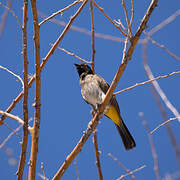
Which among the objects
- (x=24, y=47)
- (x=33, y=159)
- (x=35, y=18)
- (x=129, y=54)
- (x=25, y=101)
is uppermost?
(x=35, y=18)

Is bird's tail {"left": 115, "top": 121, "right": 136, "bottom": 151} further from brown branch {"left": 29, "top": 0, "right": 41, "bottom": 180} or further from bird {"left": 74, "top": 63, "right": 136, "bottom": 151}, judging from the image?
brown branch {"left": 29, "top": 0, "right": 41, "bottom": 180}

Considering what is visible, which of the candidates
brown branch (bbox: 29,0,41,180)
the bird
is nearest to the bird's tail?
the bird

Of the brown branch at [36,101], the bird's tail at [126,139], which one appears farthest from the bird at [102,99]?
the brown branch at [36,101]

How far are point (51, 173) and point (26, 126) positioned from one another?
11.1m

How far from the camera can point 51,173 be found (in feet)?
41.6

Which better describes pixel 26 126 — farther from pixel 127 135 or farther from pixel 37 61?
pixel 127 135

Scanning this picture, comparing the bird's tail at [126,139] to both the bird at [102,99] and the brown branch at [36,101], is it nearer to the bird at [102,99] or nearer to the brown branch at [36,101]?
the bird at [102,99]

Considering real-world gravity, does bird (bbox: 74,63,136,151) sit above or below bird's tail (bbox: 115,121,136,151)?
above

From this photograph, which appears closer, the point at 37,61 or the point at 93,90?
the point at 37,61

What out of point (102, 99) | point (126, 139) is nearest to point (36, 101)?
point (102, 99)

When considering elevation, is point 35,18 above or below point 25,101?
above

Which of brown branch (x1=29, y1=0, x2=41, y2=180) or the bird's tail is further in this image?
the bird's tail

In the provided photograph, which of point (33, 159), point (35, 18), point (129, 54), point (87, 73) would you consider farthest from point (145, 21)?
point (87, 73)

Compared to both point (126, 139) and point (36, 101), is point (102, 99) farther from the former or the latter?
point (36, 101)
